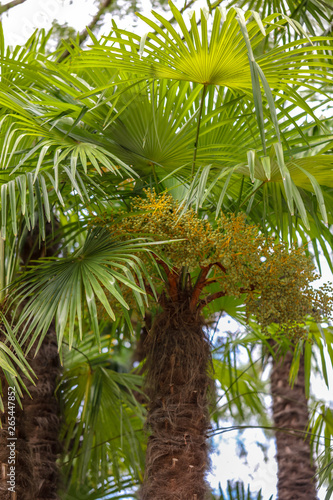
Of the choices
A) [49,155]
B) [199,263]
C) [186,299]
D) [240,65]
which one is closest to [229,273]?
[199,263]

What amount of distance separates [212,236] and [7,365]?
96 cm

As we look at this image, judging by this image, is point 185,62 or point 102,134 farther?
point 102,134

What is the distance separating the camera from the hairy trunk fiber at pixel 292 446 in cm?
442

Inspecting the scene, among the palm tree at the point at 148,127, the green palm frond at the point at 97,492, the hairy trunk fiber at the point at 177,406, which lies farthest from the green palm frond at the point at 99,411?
the palm tree at the point at 148,127

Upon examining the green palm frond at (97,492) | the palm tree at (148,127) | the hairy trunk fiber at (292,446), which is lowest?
the green palm frond at (97,492)

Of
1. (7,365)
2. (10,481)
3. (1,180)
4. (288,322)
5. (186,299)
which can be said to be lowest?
(10,481)

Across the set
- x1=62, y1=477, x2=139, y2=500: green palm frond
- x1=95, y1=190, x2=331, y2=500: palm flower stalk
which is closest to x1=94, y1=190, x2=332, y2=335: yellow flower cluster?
x1=95, y1=190, x2=331, y2=500: palm flower stalk

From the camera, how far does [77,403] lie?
3.68m

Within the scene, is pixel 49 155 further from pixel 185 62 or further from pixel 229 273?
pixel 229 273

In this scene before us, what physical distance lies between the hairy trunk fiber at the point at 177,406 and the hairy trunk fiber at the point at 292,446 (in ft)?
5.97

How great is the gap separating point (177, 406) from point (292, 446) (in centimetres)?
252

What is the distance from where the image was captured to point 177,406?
8.19 feet

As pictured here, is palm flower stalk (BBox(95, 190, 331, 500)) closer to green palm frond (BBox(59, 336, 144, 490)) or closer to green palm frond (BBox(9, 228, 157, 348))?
green palm frond (BBox(9, 228, 157, 348))

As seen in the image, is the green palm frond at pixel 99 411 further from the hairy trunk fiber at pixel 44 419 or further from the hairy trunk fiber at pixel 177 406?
the hairy trunk fiber at pixel 177 406
